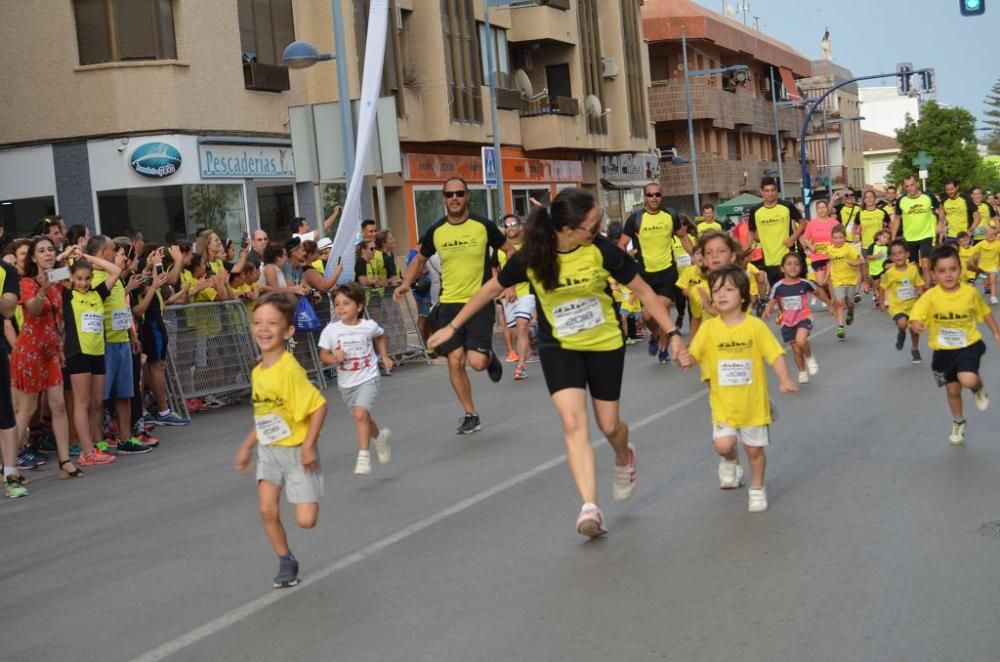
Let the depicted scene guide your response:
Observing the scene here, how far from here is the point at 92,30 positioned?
26.9m

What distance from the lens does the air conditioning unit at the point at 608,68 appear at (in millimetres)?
49031

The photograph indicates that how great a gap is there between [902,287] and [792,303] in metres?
1.72

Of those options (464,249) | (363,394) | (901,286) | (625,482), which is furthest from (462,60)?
(625,482)

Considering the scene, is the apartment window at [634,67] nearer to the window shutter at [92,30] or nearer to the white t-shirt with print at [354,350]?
the window shutter at [92,30]

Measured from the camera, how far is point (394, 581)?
7.08m

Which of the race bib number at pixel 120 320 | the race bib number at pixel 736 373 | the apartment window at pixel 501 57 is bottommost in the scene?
the race bib number at pixel 736 373

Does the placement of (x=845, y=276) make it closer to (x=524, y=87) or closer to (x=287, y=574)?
(x=287, y=574)

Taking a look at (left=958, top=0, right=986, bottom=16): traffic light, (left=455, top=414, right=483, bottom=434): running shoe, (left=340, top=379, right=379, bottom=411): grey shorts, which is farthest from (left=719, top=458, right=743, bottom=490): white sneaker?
(left=958, top=0, right=986, bottom=16): traffic light

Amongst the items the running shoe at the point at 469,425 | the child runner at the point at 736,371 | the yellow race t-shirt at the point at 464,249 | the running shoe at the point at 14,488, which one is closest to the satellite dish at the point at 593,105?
the yellow race t-shirt at the point at 464,249

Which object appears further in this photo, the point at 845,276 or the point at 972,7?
the point at 972,7

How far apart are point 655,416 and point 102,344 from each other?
15.5ft

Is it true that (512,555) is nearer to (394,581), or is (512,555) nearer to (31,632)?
(394,581)

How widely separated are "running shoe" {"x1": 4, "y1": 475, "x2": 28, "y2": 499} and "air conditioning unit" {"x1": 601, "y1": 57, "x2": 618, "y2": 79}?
39219mm

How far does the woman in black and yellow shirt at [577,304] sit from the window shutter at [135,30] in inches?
799
